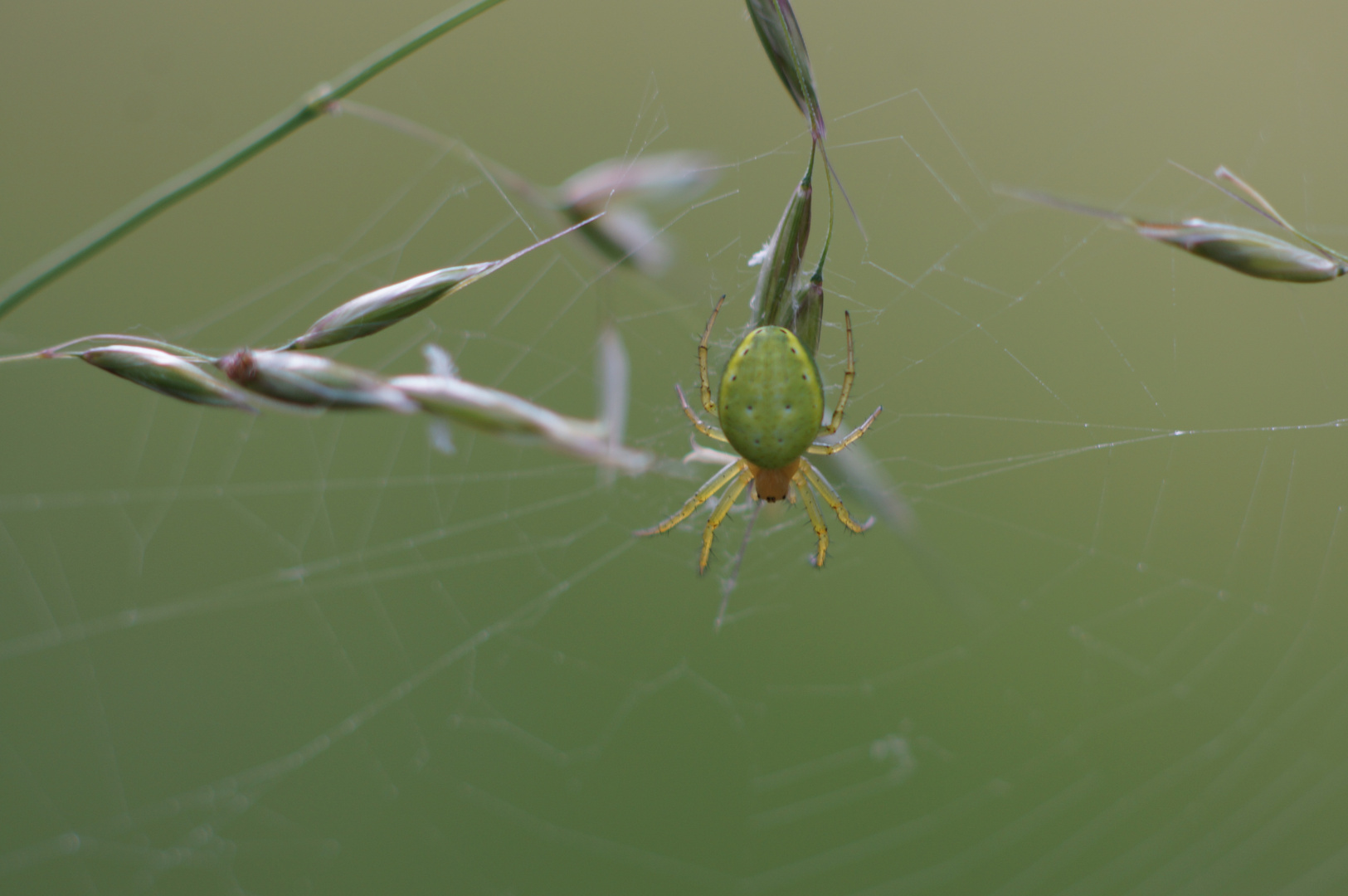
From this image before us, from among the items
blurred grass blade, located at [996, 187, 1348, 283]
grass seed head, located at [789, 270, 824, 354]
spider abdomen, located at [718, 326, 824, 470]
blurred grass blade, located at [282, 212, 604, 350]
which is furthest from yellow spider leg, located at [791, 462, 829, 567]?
blurred grass blade, located at [282, 212, 604, 350]

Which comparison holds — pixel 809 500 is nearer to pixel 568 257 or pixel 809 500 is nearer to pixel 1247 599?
pixel 568 257

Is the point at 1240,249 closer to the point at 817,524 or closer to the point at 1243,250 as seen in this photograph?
the point at 1243,250

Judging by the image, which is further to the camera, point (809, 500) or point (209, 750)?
point (209, 750)

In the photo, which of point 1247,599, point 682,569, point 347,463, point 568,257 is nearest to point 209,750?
point 347,463

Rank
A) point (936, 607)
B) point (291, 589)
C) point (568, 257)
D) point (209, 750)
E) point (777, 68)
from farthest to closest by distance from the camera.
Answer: point (936, 607) → point (291, 589) → point (209, 750) → point (568, 257) → point (777, 68)

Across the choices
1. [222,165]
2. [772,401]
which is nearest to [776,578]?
[772,401]

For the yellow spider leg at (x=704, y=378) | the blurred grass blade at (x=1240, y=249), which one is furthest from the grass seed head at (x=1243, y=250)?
the yellow spider leg at (x=704, y=378)
